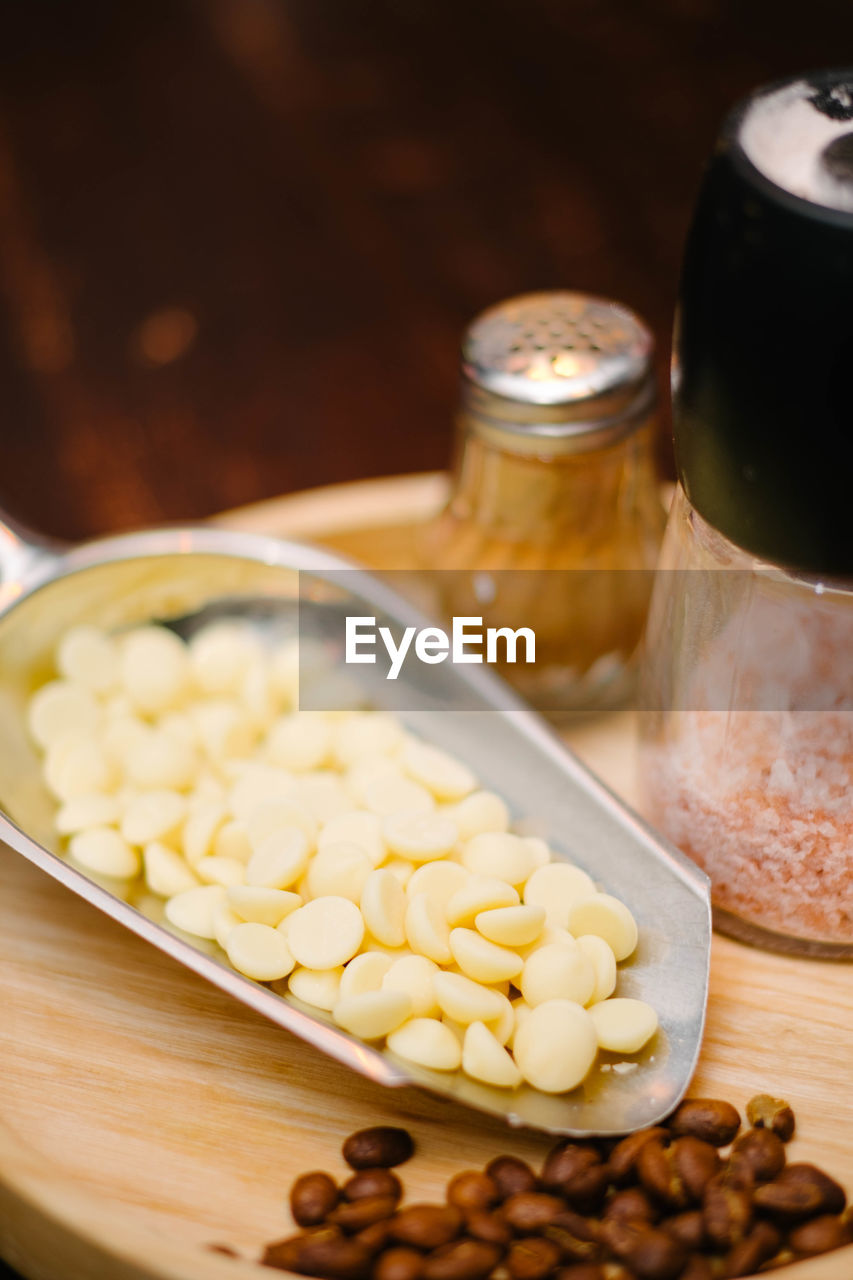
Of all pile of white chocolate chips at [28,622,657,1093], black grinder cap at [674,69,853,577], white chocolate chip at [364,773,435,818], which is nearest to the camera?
black grinder cap at [674,69,853,577]

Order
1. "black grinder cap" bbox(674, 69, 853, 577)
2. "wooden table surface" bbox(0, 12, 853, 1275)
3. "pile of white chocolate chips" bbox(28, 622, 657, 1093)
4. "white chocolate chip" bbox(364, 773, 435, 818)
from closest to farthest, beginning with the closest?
1. "black grinder cap" bbox(674, 69, 853, 577)
2. "pile of white chocolate chips" bbox(28, 622, 657, 1093)
3. "white chocolate chip" bbox(364, 773, 435, 818)
4. "wooden table surface" bbox(0, 12, 853, 1275)

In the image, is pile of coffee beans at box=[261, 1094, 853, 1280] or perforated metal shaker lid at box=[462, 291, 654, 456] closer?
pile of coffee beans at box=[261, 1094, 853, 1280]

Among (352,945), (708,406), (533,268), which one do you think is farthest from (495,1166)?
(533,268)

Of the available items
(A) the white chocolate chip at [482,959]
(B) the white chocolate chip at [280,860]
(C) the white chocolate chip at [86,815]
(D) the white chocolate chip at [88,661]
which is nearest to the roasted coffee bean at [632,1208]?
(A) the white chocolate chip at [482,959]

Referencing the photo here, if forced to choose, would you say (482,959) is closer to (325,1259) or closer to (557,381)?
(325,1259)

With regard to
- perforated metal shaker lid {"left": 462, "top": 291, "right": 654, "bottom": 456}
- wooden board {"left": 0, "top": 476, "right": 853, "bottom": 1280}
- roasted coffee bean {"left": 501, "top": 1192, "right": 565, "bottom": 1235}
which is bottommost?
wooden board {"left": 0, "top": 476, "right": 853, "bottom": 1280}

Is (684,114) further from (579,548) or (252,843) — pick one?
(252,843)

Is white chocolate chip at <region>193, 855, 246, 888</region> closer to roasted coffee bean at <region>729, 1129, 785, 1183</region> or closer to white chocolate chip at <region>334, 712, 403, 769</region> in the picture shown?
white chocolate chip at <region>334, 712, 403, 769</region>

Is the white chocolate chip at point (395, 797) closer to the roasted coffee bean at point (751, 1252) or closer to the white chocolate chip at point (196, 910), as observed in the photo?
the white chocolate chip at point (196, 910)

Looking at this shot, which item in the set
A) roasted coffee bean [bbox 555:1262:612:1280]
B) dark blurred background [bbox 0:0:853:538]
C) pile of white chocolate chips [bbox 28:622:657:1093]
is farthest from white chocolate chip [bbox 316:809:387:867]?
dark blurred background [bbox 0:0:853:538]
